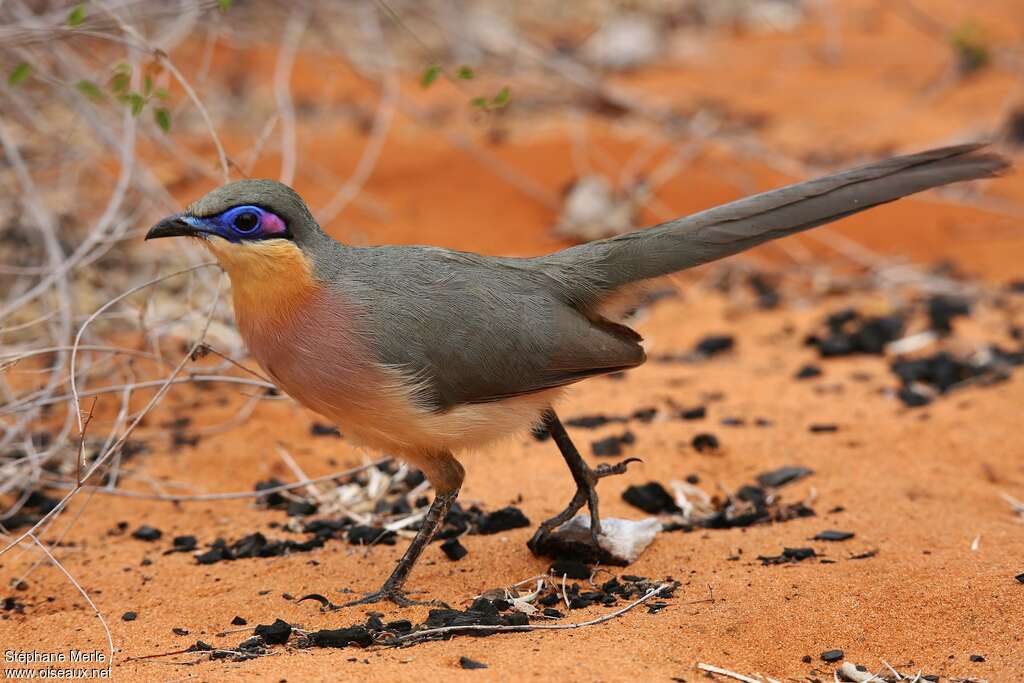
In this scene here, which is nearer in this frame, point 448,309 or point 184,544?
point 448,309

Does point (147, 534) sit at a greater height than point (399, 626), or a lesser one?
lesser

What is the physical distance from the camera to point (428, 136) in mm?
11523

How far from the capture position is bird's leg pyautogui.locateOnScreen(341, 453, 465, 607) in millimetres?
3938

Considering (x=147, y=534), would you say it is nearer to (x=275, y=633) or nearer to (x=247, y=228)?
(x=275, y=633)

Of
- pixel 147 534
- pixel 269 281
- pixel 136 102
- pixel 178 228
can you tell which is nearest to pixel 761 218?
pixel 269 281

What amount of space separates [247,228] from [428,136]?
26.3 feet

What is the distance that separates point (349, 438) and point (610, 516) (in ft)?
4.13

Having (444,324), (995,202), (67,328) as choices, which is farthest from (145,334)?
(995,202)

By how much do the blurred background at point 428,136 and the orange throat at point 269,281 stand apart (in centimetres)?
37

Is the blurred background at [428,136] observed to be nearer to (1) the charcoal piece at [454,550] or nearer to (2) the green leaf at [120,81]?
(2) the green leaf at [120,81]

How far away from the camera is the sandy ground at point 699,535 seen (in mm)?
3451

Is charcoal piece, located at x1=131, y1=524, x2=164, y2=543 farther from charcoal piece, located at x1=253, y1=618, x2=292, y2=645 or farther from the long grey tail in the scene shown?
the long grey tail

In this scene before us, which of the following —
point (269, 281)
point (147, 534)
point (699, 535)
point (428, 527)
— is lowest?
point (147, 534)

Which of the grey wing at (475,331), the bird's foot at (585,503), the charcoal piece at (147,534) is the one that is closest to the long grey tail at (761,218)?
the grey wing at (475,331)
